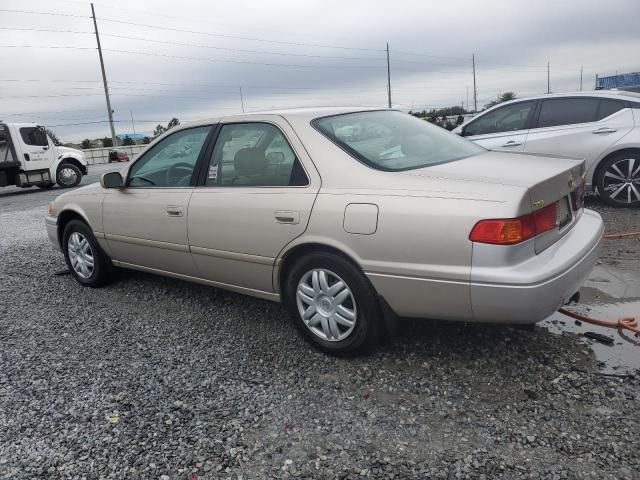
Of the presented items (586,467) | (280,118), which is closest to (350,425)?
(586,467)

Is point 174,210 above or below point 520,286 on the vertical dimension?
above

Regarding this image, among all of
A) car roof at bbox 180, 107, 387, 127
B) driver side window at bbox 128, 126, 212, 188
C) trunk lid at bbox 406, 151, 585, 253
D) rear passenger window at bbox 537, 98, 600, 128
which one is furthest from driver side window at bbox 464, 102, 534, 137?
driver side window at bbox 128, 126, 212, 188

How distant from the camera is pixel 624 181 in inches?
272

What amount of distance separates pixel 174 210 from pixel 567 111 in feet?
18.9

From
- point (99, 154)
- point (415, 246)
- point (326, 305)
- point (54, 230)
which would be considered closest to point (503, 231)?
point (415, 246)

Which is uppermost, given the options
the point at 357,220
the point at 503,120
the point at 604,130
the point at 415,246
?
the point at 503,120

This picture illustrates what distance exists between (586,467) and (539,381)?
70 cm

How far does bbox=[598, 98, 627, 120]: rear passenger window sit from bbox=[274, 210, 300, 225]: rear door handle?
5656 mm

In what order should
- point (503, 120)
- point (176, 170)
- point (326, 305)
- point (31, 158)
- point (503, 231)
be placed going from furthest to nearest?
point (31, 158), point (503, 120), point (176, 170), point (326, 305), point (503, 231)

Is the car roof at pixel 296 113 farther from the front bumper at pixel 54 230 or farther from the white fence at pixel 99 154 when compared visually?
the white fence at pixel 99 154

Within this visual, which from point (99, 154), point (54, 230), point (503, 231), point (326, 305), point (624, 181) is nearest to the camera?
point (503, 231)

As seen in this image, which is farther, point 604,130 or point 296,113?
point 604,130

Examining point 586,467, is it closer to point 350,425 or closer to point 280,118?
point 350,425

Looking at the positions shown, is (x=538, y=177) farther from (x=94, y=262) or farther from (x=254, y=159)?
(x=94, y=262)
